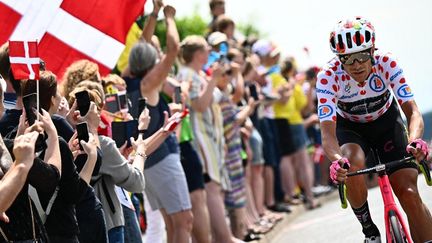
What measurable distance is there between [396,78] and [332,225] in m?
5.45

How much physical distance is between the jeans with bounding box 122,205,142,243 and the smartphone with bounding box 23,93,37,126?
2.13 meters

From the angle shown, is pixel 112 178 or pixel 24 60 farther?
pixel 112 178

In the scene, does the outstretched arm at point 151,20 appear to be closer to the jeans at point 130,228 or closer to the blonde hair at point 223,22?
the jeans at point 130,228

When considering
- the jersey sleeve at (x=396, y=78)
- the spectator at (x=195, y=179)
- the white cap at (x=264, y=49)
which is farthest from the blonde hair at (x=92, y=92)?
the white cap at (x=264, y=49)

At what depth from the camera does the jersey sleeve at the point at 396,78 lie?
857cm

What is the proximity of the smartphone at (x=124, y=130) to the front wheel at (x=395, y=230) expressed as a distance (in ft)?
6.87

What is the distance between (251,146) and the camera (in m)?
14.9

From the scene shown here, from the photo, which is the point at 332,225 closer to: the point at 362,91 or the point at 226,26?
the point at 226,26

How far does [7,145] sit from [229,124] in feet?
23.2

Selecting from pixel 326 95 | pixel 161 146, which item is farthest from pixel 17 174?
pixel 161 146

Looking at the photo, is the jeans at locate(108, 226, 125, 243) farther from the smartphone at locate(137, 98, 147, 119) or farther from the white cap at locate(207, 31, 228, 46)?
the white cap at locate(207, 31, 228, 46)

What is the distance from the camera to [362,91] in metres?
8.80

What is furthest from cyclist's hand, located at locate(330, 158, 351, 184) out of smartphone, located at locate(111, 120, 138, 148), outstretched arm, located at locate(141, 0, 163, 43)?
outstretched arm, located at locate(141, 0, 163, 43)

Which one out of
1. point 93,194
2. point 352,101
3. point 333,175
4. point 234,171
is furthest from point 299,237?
point 93,194
